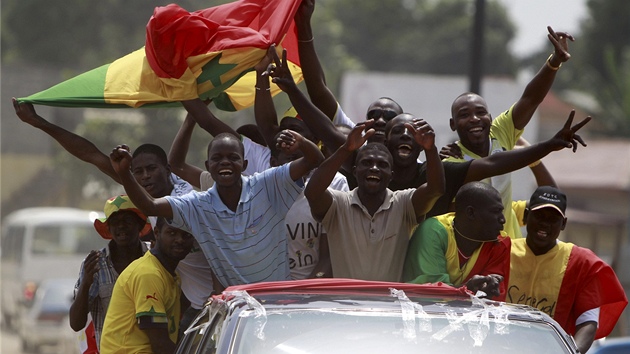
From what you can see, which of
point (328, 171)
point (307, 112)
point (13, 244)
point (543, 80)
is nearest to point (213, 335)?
point (328, 171)

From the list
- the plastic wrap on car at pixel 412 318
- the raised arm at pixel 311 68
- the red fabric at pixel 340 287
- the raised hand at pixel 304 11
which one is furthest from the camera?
the raised hand at pixel 304 11

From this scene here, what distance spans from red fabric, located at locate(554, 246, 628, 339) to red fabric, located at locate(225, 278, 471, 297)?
3.70 feet

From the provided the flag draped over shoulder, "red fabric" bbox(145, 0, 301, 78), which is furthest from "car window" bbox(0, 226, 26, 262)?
"red fabric" bbox(145, 0, 301, 78)

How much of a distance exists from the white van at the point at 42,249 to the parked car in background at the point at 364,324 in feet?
62.1

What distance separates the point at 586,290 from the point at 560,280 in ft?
0.48

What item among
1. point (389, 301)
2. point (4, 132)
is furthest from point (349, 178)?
point (4, 132)

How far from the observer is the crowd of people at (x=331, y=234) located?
5.98m

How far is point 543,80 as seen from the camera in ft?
23.3

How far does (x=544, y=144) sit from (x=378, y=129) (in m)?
1.09

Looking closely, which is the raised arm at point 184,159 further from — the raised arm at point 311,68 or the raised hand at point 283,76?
the raised hand at point 283,76

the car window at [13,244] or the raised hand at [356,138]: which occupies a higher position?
the raised hand at [356,138]

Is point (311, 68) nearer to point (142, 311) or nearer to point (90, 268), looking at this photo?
point (90, 268)

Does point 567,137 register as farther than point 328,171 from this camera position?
Yes

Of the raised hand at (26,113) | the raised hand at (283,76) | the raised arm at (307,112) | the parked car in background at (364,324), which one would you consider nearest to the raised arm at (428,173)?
the raised arm at (307,112)
